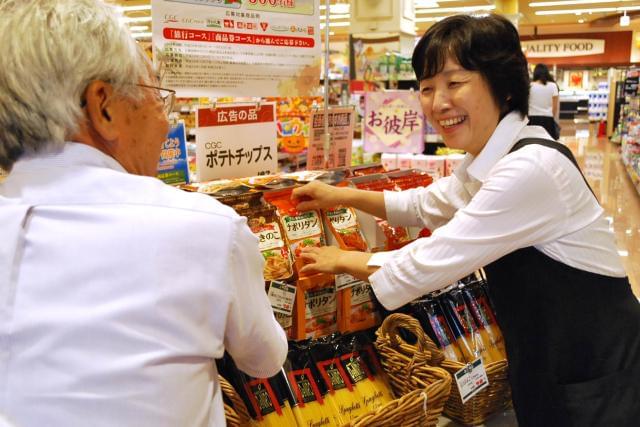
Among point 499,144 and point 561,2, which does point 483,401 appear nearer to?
point 499,144

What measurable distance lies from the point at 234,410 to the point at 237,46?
1180 millimetres

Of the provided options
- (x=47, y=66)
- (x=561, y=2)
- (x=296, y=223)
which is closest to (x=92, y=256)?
(x=47, y=66)

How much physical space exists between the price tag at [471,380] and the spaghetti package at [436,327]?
0.16 metres

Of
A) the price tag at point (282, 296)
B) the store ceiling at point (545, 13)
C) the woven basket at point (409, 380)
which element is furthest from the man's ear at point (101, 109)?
the store ceiling at point (545, 13)

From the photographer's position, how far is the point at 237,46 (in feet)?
6.40

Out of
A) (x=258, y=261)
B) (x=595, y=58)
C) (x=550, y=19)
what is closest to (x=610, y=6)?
(x=550, y=19)

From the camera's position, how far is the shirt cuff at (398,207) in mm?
1928

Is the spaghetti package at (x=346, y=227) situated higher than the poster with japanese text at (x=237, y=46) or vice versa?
the poster with japanese text at (x=237, y=46)

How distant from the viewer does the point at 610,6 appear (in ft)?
51.0

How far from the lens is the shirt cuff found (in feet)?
6.32

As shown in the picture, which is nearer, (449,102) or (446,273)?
(446,273)

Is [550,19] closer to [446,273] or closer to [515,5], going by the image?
[515,5]

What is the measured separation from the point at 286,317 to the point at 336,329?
0.65ft

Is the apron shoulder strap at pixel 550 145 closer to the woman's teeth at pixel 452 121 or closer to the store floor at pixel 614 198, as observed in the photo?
the woman's teeth at pixel 452 121
